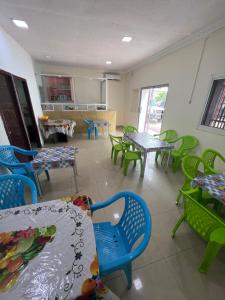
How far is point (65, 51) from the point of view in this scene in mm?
3830

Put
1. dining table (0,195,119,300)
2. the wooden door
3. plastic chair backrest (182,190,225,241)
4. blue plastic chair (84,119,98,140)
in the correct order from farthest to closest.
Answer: blue plastic chair (84,119,98,140) < the wooden door < plastic chair backrest (182,190,225,241) < dining table (0,195,119,300)

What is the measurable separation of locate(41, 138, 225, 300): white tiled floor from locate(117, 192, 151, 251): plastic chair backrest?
483 mm

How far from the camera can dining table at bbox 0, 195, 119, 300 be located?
0.54m

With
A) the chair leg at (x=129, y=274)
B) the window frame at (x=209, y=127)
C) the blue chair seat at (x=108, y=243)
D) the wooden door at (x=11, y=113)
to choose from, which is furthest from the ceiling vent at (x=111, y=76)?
the chair leg at (x=129, y=274)

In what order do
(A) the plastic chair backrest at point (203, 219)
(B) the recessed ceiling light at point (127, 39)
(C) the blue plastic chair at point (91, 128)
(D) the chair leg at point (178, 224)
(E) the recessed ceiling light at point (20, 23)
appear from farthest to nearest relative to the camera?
(C) the blue plastic chair at point (91, 128) < (B) the recessed ceiling light at point (127, 39) < (E) the recessed ceiling light at point (20, 23) < (D) the chair leg at point (178, 224) < (A) the plastic chair backrest at point (203, 219)

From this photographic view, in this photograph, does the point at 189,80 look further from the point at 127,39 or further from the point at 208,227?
the point at 208,227

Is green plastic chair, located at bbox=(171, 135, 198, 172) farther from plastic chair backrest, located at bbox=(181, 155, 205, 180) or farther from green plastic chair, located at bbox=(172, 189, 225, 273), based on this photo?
green plastic chair, located at bbox=(172, 189, 225, 273)

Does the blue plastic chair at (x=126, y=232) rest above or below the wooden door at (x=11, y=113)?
below

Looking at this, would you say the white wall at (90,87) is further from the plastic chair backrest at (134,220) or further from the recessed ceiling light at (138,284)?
the recessed ceiling light at (138,284)

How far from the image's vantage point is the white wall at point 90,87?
5.50 meters

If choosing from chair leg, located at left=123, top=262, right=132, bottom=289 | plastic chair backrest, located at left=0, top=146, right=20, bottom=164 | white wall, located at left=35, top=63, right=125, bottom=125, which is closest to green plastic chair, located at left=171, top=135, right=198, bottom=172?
chair leg, located at left=123, top=262, right=132, bottom=289

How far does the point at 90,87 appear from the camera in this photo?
6.31 metres

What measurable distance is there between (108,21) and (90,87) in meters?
4.29

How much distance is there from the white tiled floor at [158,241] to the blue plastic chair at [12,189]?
0.89 m
